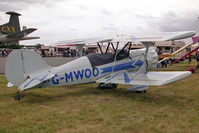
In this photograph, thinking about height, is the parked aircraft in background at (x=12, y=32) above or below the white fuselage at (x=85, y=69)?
above

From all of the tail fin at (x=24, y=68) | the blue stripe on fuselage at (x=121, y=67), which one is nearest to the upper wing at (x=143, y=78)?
the blue stripe on fuselage at (x=121, y=67)

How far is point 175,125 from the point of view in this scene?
3.63 m

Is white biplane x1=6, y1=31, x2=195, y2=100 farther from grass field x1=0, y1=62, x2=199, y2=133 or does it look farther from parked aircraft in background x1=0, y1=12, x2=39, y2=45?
parked aircraft in background x1=0, y1=12, x2=39, y2=45

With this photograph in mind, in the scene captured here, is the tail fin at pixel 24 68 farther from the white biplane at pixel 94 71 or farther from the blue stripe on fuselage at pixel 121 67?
the blue stripe on fuselage at pixel 121 67

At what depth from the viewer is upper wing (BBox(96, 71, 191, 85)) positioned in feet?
17.0

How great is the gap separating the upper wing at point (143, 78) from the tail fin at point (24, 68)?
1943mm

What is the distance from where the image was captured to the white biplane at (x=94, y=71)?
5.22 m

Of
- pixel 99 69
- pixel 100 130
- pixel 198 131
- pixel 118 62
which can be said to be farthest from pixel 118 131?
pixel 118 62

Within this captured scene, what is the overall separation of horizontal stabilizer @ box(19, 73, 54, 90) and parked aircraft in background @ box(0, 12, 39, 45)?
40.6 feet

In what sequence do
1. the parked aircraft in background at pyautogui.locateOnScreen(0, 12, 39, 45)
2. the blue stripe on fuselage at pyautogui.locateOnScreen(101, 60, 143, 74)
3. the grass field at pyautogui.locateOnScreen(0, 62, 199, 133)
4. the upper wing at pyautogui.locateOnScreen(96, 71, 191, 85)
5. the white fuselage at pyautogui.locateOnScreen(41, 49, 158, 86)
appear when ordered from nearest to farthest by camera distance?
1. the grass field at pyautogui.locateOnScreen(0, 62, 199, 133)
2. the upper wing at pyautogui.locateOnScreen(96, 71, 191, 85)
3. the white fuselage at pyautogui.locateOnScreen(41, 49, 158, 86)
4. the blue stripe on fuselage at pyautogui.locateOnScreen(101, 60, 143, 74)
5. the parked aircraft in background at pyautogui.locateOnScreen(0, 12, 39, 45)

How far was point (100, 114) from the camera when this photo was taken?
4324 mm

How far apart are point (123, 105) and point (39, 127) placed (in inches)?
95.7

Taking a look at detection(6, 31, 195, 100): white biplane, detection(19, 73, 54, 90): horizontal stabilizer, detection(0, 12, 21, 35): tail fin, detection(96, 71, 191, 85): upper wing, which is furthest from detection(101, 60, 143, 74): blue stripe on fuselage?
detection(0, 12, 21, 35): tail fin

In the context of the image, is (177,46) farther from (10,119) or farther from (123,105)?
(10,119)
